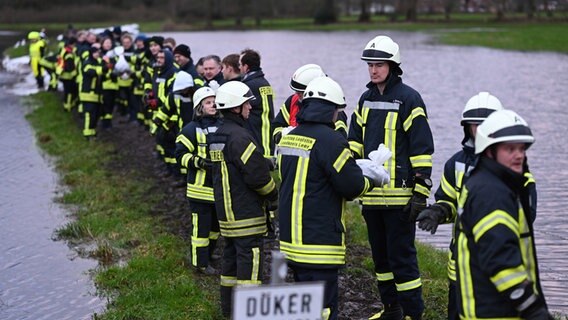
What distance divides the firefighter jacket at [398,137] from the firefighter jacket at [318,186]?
2.68 ft

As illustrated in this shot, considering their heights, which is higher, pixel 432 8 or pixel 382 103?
pixel 382 103

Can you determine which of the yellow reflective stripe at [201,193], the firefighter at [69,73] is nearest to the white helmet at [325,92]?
the yellow reflective stripe at [201,193]

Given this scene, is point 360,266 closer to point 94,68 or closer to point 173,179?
point 173,179

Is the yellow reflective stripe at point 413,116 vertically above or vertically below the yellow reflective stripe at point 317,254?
above

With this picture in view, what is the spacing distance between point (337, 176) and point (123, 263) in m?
3.93

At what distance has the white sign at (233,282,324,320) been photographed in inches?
167

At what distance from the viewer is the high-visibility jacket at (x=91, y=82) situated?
17531 mm

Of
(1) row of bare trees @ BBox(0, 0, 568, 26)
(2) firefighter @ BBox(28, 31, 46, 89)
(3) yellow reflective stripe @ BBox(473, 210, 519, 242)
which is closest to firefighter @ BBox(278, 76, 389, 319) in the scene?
(3) yellow reflective stripe @ BBox(473, 210, 519, 242)

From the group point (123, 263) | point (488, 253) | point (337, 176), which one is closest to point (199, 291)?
point (123, 263)

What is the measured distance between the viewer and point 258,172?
276 inches

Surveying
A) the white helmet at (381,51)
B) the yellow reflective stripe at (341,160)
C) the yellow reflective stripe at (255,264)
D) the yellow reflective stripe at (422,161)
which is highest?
the white helmet at (381,51)

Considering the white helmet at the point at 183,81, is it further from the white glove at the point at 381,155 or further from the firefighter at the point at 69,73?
the firefighter at the point at 69,73

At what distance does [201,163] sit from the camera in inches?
335

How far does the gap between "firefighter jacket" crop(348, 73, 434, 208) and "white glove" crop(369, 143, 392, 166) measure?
39 cm
